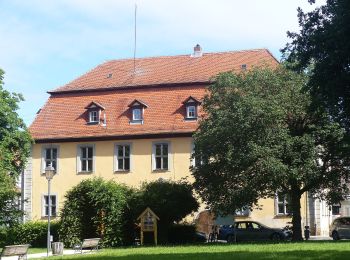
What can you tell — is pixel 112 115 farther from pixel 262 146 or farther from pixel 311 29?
pixel 311 29

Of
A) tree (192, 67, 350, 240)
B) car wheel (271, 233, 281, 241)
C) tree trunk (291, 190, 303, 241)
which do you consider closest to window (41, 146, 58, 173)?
tree (192, 67, 350, 240)

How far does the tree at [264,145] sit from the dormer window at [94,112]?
1614 centimetres

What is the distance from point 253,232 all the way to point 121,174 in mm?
12809

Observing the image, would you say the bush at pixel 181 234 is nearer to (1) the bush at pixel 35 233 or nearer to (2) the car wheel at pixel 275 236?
(2) the car wheel at pixel 275 236

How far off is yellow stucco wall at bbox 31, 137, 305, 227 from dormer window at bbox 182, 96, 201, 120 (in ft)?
5.79

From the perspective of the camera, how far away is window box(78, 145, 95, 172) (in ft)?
169

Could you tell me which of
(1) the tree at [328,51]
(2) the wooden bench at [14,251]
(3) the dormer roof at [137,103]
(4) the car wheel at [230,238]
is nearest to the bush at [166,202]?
(4) the car wheel at [230,238]

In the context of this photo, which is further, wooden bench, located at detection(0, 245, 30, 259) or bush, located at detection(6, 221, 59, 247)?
bush, located at detection(6, 221, 59, 247)

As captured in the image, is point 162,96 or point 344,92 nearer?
point 344,92

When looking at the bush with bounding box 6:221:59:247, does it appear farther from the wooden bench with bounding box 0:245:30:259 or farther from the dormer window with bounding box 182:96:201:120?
the dormer window with bounding box 182:96:201:120

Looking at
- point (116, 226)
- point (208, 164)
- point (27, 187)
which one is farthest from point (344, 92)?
point (27, 187)

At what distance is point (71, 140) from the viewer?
51.6m

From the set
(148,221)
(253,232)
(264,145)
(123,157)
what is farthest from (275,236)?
(123,157)

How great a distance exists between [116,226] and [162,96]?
16.4 meters
